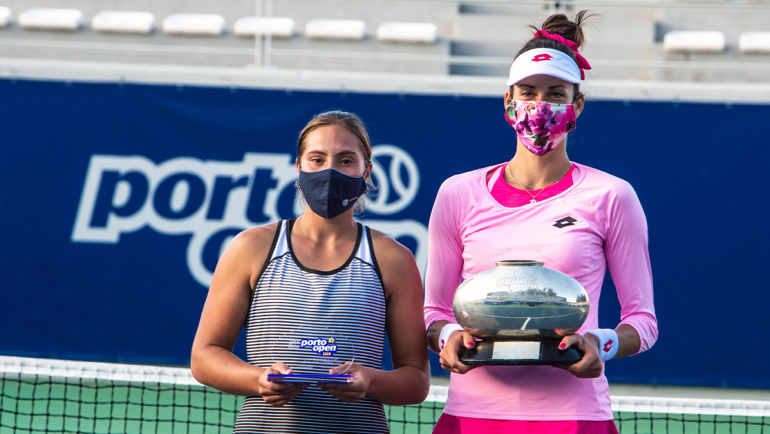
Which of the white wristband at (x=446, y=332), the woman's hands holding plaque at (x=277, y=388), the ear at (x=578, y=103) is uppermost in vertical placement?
the ear at (x=578, y=103)

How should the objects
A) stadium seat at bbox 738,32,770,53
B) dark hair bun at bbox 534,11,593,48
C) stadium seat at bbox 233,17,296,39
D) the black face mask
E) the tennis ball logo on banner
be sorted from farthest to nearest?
stadium seat at bbox 738,32,770,53 < stadium seat at bbox 233,17,296,39 < the tennis ball logo on banner < dark hair bun at bbox 534,11,593,48 < the black face mask

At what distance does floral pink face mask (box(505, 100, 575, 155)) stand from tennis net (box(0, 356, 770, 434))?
202cm

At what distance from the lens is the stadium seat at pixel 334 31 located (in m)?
8.23

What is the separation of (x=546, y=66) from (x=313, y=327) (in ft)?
2.66

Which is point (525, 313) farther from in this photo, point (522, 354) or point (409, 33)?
point (409, 33)

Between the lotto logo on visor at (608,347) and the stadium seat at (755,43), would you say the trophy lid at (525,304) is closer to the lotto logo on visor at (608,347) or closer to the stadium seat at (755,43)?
the lotto logo on visor at (608,347)

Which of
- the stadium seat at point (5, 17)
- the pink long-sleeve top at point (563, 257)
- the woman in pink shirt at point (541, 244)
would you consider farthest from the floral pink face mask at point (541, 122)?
the stadium seat at point (5, 17)

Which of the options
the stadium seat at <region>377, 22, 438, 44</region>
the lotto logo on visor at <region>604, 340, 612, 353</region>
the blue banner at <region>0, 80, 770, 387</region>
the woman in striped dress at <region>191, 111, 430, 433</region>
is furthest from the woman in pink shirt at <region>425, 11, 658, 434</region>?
the stadium seat at <region>377, 22, 438, 44</region>

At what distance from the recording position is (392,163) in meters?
5.36

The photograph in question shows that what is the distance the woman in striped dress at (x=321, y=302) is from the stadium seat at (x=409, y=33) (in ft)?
21.2

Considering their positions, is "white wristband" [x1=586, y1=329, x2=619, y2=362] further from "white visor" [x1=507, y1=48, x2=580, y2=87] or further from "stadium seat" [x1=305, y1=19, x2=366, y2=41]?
"stadium seat" [x1=305, y1=19, x2=366, y2=41]

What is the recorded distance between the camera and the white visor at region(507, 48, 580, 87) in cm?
183

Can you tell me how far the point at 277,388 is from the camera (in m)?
1.61

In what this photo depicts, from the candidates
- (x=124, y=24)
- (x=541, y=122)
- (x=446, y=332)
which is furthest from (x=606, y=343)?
(x=124, y=24)
